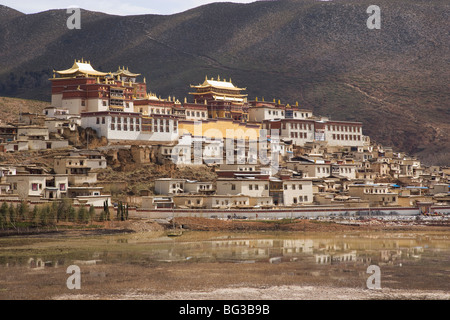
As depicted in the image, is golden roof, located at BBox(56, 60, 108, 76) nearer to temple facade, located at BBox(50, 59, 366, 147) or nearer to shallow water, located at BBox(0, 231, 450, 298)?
temple facade, located at BBox(50, 59, 366, 147)

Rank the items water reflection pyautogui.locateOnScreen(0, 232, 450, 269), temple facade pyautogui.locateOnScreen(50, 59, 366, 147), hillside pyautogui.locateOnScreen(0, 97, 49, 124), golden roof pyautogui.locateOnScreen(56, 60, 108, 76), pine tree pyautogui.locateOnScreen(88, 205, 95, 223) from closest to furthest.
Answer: water reflection pyautogui.locateOnScreen(0, 232, 450, 269)
pine tree pyautogui.locateOnScreen(88, 205, 95, 223)
temple facade pyautogui.locateOnScreen(50, 59, 366, 147)
golden roof pyautogui.locateOnScreen(56, 60, 108, 76)
hillside pyautogui.locateOnScreen(0, 97, 49, 124)

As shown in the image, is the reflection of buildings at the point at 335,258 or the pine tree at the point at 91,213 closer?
the reflection of buildings at the point at 335,258

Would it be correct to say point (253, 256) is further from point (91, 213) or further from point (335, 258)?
point (91, 213)

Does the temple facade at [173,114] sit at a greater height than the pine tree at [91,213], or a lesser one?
greater

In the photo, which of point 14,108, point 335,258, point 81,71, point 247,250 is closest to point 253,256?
point 247,250

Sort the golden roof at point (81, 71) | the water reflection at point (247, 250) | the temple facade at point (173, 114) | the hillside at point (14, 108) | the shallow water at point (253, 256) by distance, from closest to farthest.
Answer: the shallow water at point (253, 256) < the water reflection at point (247, 250) < the temple facade at point (173, 114) < the golden roof at point (81, 71) < the hillside at point (14, 108)

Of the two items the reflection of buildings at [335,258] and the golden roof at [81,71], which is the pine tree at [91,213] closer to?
the reflection of buildings at [335,258]

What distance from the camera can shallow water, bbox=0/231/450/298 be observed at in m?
45.0

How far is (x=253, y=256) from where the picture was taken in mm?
52875

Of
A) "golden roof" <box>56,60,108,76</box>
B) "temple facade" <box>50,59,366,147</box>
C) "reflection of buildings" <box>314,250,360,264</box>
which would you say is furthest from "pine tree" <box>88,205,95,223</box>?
"golden roof" <box>56,60,108,76</box>

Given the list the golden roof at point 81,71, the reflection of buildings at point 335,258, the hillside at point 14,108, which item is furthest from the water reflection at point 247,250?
the hillside at point 14,108

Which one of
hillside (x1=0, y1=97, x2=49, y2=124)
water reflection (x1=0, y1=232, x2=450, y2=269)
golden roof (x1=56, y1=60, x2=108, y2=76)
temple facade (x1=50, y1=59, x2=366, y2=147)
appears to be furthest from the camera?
hillside (x1=0, y1=97, x2=49, y2=124)

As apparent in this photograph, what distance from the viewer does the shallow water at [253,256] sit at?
4503cm

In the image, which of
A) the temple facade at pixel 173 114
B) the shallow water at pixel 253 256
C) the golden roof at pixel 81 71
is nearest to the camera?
the shallow water at pixel 253 256
